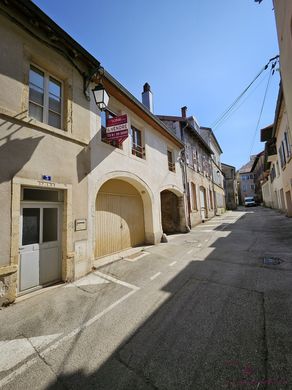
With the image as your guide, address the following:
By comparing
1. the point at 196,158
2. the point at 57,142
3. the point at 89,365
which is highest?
the point at 196,158

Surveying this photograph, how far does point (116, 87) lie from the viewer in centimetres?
687

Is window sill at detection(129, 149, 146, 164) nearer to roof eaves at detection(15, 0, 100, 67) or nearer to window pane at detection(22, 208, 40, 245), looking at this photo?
roof eaves at detection(15, 0, 100, 67)

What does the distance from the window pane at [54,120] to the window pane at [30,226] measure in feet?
7.71

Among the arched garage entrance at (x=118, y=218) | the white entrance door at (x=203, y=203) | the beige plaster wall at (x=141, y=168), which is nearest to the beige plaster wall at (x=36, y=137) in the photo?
Answer: the beige plaster wall at (x=141, y=168)

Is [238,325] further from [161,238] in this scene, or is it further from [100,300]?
[161,238]

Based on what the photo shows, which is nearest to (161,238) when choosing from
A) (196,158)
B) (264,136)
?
(196,158)

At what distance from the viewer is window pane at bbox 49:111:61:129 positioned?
16.6ft

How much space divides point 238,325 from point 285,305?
3.40 ft

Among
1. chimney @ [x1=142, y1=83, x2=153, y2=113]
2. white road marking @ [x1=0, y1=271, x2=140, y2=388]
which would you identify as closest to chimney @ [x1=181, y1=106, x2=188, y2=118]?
chimney @ [x1=142, y1=83, x2=153, y2=113]

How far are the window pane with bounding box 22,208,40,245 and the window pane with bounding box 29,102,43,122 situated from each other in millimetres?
2313

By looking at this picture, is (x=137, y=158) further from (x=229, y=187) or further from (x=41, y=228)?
(x=229, y=187)

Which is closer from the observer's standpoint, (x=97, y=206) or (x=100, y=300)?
(x=100, y=300)

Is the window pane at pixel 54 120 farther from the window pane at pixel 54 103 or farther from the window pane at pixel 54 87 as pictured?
the window pane at pixel 54 87

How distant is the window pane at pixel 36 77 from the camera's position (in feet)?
15.5
